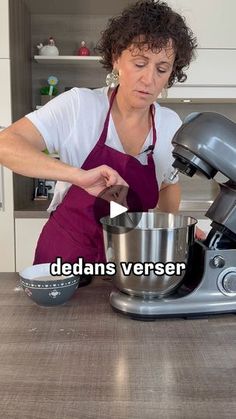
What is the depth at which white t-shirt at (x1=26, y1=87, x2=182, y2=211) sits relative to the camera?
1.08 m

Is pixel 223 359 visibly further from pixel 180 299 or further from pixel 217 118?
pixel 217 118

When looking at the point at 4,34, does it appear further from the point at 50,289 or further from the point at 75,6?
the point at 50,289

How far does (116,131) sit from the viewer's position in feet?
3.83

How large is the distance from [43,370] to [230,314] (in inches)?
14.6

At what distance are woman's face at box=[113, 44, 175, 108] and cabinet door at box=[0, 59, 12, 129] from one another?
1049 mm

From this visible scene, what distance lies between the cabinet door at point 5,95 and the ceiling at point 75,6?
0.48m

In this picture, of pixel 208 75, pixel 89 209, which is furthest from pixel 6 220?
pixel 208 75

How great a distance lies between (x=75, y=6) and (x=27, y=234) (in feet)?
4.03

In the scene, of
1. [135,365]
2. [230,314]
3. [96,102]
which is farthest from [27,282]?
[96,102]

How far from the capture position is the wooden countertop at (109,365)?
0.53 metres

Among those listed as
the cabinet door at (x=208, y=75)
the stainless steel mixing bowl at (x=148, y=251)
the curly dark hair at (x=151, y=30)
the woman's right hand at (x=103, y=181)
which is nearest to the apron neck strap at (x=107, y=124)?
the curly dark hair at (x=151, y=30)

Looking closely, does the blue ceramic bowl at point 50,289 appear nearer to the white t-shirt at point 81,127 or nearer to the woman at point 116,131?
the woman at point 116,131

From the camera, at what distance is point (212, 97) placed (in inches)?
83.0

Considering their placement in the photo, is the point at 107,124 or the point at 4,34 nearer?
the point at 107,124
